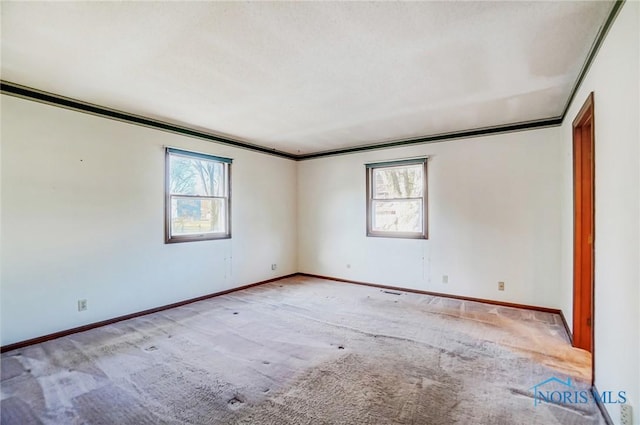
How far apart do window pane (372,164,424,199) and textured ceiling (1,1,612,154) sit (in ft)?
4.53

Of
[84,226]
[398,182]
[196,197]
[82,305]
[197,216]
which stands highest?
[398,182]

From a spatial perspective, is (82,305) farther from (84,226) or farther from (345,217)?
(345,217)

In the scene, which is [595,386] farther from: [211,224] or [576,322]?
[211,224]

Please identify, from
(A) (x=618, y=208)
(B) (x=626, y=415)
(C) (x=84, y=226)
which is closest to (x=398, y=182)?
(A) (x=618, y=208)

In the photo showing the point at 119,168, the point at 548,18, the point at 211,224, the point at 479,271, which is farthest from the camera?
the point at 211,224

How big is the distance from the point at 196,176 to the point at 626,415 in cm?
497

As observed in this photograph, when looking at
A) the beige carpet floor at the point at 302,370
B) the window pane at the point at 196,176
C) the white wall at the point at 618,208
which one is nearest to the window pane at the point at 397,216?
the beige carpet floor at the point at 302,370

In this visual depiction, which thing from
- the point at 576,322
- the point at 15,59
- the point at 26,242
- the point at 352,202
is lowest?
the point at 576,322

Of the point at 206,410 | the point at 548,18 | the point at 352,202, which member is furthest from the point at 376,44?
the point at 352,202

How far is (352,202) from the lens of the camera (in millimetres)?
5703

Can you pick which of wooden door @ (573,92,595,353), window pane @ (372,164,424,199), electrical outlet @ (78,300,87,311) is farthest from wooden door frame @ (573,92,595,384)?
electrical outlet @ (78,300,87,311)

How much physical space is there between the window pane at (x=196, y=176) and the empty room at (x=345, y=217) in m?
0.04

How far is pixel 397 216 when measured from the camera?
5250 mm

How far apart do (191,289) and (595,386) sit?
4597 mm
